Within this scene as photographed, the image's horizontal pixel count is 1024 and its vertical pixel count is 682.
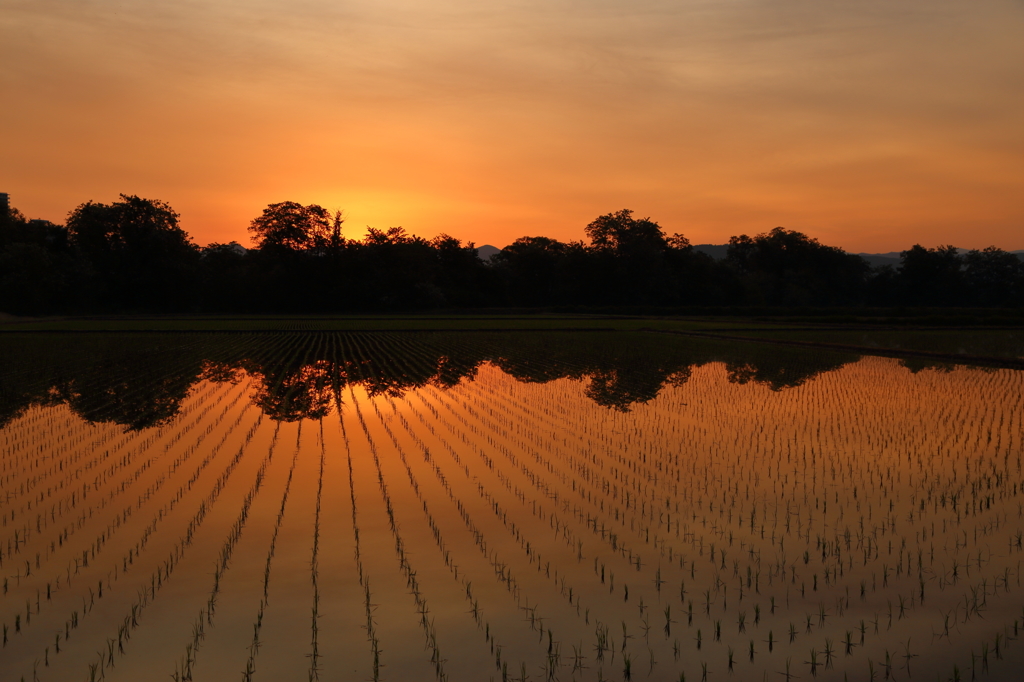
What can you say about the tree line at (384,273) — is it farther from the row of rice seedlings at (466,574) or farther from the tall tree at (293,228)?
the row of rice seedlings at (466,574)

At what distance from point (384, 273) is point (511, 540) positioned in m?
84.3

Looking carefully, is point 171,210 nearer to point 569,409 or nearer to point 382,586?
point 569,409

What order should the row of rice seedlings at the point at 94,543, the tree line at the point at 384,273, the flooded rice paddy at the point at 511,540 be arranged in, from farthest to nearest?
the tree line at the point at 384,273 → the row of rice seedlings at the point at 94,543 → the flooded rice paddy at the point at 511,540

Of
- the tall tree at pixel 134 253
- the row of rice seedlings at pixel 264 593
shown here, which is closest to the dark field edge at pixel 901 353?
the row of rice seedlings at pixel 264 593

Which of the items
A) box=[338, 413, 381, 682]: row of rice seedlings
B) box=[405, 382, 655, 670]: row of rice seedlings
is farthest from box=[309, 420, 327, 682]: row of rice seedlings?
box=[405, 382, 655, 670]: row of rice seedlings

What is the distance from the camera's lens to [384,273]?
90.1 meters

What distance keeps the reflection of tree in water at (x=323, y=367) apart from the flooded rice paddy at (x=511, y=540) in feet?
3.23

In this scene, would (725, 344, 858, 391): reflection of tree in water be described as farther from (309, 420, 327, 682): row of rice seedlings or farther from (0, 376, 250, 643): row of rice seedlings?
(0, 376, 250, 643): row of rice seedlings

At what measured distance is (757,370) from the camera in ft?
84.5

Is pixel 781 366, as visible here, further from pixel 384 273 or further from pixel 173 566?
pixel 384 273

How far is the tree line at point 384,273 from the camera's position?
80.2 meters

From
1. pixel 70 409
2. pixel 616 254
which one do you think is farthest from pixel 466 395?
pixel 616 254

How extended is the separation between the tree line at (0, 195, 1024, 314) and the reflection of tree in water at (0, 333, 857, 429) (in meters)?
40.8

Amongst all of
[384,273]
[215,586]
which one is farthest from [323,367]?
[384,273]
